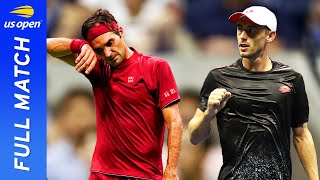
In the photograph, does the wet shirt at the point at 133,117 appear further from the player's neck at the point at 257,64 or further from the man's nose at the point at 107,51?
the player's neck at the point at 257,64

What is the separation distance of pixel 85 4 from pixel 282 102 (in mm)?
2218

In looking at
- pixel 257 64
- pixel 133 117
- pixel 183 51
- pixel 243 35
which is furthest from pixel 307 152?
pixel 183 51

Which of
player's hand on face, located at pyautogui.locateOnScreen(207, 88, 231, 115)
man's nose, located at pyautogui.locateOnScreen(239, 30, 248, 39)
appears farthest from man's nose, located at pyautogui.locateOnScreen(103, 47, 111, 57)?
man's nose, located at pyautogui.locateOnScreen(239, 30, 248, 39)

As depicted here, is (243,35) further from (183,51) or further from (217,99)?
(183,51)

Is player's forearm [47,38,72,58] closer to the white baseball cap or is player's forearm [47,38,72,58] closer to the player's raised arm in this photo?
the player's raised arm

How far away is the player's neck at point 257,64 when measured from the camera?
4.09 m

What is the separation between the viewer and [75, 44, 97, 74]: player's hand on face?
13.3ft

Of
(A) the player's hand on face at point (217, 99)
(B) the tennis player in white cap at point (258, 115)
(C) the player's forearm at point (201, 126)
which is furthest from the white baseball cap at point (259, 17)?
(C) the player's forearm at point (201, 126)

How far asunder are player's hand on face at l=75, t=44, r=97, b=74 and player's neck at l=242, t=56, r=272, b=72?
0.87m

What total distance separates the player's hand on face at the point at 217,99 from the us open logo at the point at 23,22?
1.64 m

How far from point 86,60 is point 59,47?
14.7 inches

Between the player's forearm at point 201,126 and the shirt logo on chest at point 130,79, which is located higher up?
the shirt logo on chest at point 130,79

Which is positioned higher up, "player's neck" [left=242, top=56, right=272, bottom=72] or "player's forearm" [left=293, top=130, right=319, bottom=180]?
"player's neck" [left=242, top=56, right=272, bottom=72]

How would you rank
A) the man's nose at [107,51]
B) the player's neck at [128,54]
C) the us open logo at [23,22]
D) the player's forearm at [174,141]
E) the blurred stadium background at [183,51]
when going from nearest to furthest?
the player's forearm at [174,141], the man's nose at [107,51], the player's neck at [128,54], the us open logo at [23,22], the blurred stadium background at [183,51]
